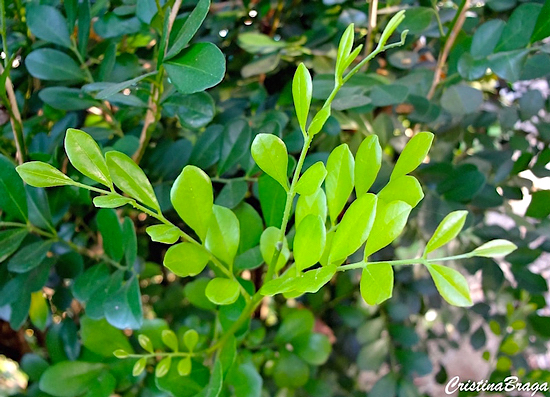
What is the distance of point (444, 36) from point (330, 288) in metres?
0.36

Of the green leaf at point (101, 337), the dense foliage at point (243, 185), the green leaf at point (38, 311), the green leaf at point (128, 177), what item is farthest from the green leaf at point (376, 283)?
the green leaf at point (38, 311)

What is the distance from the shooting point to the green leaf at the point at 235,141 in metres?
0.33

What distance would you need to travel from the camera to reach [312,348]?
39 cm

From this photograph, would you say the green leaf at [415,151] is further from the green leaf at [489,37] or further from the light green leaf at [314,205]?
the green leaf at [489,37]

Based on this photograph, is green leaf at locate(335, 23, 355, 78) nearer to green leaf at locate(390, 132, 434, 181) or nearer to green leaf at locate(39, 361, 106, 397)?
green leaf at locate(390, 132, 434, 181)

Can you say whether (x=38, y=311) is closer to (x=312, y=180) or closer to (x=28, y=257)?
(x=28, y=257)

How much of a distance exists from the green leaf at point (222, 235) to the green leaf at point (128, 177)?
52 millimetres

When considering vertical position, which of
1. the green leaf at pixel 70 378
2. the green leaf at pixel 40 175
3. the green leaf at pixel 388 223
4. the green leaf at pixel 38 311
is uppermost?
the green leaf at pixel 40 175

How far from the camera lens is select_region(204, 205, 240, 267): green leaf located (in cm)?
25

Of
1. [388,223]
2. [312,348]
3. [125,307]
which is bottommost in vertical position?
[312,348]

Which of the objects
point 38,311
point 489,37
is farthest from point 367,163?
point 38,311

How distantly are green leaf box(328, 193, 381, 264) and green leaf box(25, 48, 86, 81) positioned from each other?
0.87ft

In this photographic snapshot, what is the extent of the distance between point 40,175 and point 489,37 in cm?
35

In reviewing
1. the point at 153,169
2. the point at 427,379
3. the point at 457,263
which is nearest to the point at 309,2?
the point at 153,169
